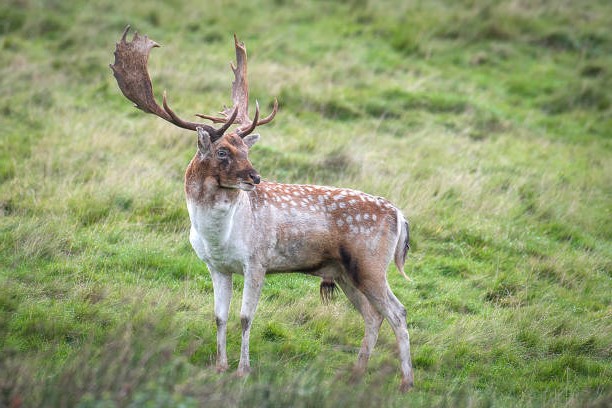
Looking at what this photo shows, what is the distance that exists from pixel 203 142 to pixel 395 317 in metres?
1.98

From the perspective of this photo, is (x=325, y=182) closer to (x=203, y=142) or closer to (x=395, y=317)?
(x=395, y=317)

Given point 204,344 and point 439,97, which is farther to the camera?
point 439,97

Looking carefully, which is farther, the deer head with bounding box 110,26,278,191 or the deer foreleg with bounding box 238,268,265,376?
the deer foreleg with bounding box 238,268,265,376

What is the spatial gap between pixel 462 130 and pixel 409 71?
7.71 ft

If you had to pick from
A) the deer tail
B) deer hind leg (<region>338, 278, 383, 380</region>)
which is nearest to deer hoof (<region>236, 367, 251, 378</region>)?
deer hind leg (<region>338, 278, 383, 380</region>)

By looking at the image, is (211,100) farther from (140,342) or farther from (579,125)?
(140,342)

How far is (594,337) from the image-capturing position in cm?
713

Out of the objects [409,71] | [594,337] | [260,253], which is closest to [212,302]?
[260,253]

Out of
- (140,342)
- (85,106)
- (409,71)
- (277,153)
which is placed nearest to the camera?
(140,342)

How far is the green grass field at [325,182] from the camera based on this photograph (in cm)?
579

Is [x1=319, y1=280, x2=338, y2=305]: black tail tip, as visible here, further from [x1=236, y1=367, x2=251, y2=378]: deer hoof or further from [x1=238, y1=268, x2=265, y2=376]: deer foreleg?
[x1=236, y1=367, x2=251, y2=378]: deer hoof

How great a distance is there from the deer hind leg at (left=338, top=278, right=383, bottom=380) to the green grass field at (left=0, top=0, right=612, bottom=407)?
174 millimetres

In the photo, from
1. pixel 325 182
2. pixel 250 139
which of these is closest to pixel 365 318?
pixel 250 139

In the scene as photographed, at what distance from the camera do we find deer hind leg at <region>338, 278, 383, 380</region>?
6.41 metres
